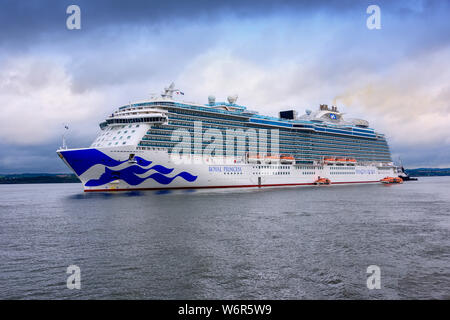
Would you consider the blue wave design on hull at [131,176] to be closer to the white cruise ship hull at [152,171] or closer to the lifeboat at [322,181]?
the white cruise ship hull at [152,171]

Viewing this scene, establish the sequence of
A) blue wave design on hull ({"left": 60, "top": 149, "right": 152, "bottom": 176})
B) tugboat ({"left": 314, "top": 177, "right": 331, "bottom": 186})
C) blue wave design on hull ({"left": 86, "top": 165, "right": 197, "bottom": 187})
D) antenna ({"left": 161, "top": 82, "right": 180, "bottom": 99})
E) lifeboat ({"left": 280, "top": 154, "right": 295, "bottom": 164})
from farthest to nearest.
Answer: tugboat ({"left": 314, "top": 177, "right": 331, "bottom": 186})
lifeboat ({"left": 280, "top": 154, "right": 295, "bottom": 164})
antenna ({"left": 161, "top": 82, "right": 180, "bottom": 99})
blue wave design on hull ({"left": 86, "top": 165, "right": 197, "bottom": 187})
blue wave design on hull ({"left": 60, "top": 149, "right": 152, "bottom": 176})

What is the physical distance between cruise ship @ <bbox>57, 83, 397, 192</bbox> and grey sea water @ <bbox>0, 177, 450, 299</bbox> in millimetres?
24772

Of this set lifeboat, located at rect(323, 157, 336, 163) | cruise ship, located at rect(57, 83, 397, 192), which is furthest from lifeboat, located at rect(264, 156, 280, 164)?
lifeboat, located at rect(323, 157, 336, 163)

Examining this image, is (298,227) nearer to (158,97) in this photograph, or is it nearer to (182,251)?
(182,251)

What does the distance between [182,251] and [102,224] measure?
1159 centimetres

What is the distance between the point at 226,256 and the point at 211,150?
5053 cm

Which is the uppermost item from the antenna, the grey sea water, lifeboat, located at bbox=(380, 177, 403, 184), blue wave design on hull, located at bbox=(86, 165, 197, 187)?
the antenna

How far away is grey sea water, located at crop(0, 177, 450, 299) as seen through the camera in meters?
13.1

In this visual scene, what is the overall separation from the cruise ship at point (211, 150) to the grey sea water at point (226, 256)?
2477 centimetres

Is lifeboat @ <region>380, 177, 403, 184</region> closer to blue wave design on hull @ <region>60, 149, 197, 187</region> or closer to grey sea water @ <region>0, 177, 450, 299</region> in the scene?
blue wave design on hull @ <region>60, 149, 197, 187</region>

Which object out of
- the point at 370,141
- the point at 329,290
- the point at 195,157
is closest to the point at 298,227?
the point at 329,290

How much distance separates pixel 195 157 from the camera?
63656 mm

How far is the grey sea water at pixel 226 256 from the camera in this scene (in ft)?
43.0

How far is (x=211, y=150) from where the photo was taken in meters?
67.7
